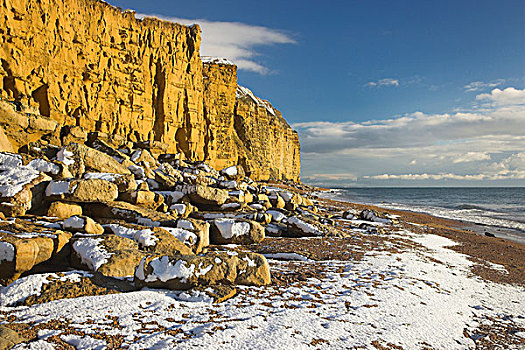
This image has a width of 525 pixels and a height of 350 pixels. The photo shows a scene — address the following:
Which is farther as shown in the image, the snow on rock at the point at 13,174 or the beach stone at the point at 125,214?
the beach stone at the point at 125,214

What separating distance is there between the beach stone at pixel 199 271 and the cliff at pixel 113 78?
12.4 m

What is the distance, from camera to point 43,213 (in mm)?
7340

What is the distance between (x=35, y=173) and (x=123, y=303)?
5675 millimetres

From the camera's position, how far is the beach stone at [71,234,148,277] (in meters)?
4.98

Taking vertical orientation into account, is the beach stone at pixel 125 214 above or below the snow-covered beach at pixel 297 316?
above

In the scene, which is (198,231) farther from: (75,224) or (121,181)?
(121,181)

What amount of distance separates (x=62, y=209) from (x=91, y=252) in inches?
127

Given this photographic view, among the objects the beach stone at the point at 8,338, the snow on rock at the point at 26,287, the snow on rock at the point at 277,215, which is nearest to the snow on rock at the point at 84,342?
the beach stone at the point at 8,338

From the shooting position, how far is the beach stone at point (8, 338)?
2.95 m

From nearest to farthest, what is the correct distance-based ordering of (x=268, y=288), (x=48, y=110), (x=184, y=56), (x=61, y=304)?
(x=61, y=304), (x=268, y=288), (x=48, y=110), (x=184, y=56)

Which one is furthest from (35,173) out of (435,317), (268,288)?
(435,317)

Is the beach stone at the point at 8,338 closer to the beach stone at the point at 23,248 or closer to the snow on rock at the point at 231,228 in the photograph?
the beach stone at the point at 23,248

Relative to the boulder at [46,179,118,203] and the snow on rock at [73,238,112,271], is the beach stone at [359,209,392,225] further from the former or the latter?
the snow on rock at [73,238,112,271]

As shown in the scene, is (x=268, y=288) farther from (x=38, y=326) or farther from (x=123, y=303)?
(x=38, y=326)
